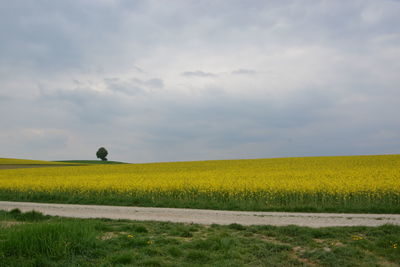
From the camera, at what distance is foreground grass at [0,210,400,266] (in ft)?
25.9

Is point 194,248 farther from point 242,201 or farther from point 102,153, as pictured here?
point 102,153

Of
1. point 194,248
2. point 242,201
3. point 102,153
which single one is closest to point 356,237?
point 194,248

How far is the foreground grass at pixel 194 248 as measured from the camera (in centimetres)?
791

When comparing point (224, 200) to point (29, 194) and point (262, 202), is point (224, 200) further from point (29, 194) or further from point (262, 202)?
point (29, 194)

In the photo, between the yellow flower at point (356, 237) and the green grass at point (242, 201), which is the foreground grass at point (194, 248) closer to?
the yellow flower at point (356, 237)

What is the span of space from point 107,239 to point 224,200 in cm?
1090

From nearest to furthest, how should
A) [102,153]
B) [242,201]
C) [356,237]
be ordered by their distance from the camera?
1. [356,237]
2. [242,201]
3. [102,153]

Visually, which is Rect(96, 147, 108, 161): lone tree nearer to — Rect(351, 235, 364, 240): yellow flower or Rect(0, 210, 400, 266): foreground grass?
Rect(0, 210, 400, 266): foreground grass

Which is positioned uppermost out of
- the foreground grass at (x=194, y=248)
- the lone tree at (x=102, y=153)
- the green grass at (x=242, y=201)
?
the lone tree at (x=102, y=153)

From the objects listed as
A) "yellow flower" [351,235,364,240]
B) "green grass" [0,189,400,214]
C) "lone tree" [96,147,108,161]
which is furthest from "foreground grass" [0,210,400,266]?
"lone tree" [96,147,108,161]

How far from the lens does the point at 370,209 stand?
16531mm

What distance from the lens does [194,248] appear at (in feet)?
29.2

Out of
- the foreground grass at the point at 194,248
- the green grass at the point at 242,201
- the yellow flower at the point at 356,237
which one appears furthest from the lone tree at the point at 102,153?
the yellow flower at the point at 356,237

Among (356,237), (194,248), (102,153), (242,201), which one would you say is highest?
(102,153)
